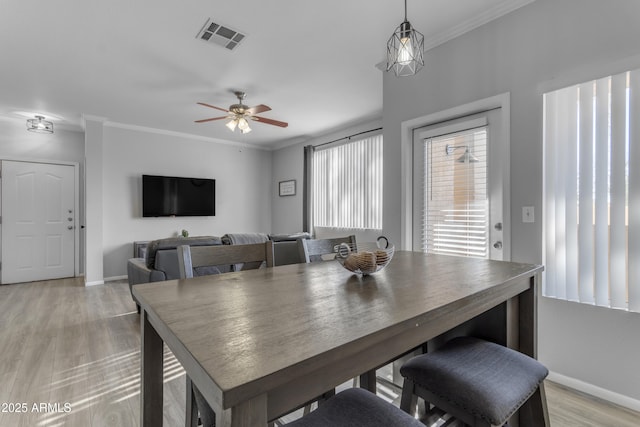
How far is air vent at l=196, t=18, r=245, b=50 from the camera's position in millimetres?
2422

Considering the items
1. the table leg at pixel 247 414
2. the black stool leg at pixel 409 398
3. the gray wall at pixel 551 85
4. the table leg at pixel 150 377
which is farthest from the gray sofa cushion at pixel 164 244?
the table leg at pixel 247 414

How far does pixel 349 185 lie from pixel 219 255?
12.9 feet

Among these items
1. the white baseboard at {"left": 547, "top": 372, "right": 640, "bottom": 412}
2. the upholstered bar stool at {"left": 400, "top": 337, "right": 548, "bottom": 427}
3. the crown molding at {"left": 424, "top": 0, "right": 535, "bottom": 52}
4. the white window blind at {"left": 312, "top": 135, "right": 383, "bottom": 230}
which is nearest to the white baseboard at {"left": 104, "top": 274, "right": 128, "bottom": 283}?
the white window blind at {"left": 312, "top": 135, "right": 383, "bottom": 230}

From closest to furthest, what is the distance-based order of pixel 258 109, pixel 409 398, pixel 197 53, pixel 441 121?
pixel 409 398, pixel 441 121, pixel 197 53, pixel 258 109

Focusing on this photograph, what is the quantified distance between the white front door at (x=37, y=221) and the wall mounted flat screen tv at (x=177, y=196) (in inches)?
49.1

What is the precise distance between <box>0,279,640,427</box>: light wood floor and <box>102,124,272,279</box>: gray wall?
1.70 meters

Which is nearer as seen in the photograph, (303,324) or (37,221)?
(303,324)

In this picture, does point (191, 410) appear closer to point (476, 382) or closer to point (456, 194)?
point (476, 382)

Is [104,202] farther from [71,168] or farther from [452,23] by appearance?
[452,23]

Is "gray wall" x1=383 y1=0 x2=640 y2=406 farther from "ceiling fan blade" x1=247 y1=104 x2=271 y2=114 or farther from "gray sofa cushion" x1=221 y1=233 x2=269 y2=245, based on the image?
"gray sofa cushion" x1=221 y1=233 x2=269 y2=245

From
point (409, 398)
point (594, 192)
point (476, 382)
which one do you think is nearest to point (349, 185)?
point (594, 192)

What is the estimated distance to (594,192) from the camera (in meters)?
1.82

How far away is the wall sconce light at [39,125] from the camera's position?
4508 millimetres

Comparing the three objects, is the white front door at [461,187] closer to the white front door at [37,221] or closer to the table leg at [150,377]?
the table leg at [150,377]
